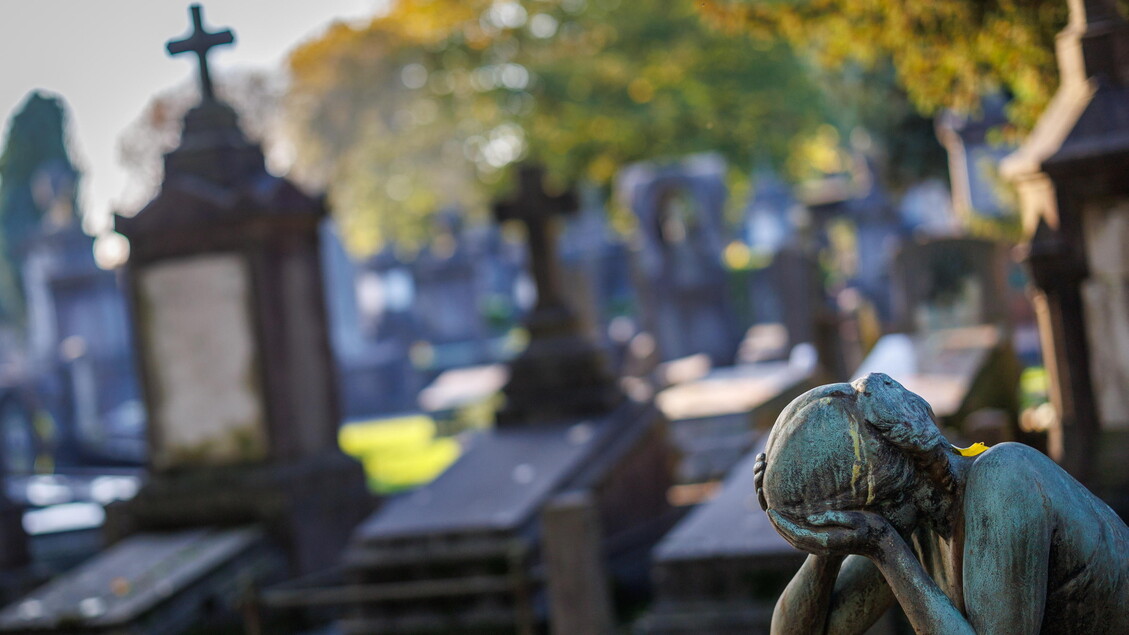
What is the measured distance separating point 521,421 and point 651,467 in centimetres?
113

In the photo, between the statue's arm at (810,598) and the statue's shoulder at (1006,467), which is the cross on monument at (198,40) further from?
the statue's shoulder at (1006,467)

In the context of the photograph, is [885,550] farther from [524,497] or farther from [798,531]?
[524,497]

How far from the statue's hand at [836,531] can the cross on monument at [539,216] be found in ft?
27.6

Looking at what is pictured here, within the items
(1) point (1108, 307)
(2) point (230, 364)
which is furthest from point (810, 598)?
(2) point (230, 364)

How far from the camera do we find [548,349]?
10367 mm

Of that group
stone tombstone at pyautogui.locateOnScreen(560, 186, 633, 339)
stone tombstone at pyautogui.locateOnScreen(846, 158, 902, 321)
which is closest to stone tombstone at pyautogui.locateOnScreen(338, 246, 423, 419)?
stone tombstone at pyautogui.locateOnScreen(560, 186, 633, 339)

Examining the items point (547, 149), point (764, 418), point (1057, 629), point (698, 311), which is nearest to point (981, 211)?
point (698, 311)

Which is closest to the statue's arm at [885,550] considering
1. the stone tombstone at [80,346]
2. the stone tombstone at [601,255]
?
the stone tombstone at [80,346]

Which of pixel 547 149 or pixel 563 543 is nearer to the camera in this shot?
pixel 563 543

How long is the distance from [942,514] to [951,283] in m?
10.1

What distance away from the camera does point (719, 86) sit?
28.3 m

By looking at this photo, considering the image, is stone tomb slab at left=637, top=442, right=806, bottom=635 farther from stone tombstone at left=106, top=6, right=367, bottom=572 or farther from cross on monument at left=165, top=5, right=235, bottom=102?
cross on monument at left=165, top=5, right=235, bottom=102

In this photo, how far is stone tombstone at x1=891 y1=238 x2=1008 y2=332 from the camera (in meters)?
11.7

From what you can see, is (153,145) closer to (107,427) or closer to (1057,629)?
(107,427)
